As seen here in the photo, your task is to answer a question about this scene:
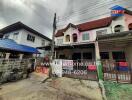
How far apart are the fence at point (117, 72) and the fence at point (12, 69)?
27.7ft

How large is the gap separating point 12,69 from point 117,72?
9.64 meters

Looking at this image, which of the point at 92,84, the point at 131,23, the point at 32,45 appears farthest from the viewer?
the point at 32,45

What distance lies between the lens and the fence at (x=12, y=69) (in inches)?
302

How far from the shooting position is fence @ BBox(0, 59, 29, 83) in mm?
7667

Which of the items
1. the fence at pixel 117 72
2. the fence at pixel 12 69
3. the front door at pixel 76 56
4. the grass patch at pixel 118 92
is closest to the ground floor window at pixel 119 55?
the fence at pixel 117 72

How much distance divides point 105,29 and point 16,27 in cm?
1577

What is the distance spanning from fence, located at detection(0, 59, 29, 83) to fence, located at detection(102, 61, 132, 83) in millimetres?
8433

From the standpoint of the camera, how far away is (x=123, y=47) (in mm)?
10781

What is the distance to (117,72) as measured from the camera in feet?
20.9

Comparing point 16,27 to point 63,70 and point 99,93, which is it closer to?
point 63,70

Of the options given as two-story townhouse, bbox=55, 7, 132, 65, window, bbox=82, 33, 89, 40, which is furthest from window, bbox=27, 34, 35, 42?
window, bbox=82, 33, 89, 40

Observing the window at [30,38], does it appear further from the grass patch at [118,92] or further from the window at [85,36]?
the grass patch at [118,92]

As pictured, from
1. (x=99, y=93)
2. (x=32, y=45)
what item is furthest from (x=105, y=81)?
(x=32, y=45)

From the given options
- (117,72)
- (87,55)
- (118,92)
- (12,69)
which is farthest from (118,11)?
(12,69)
